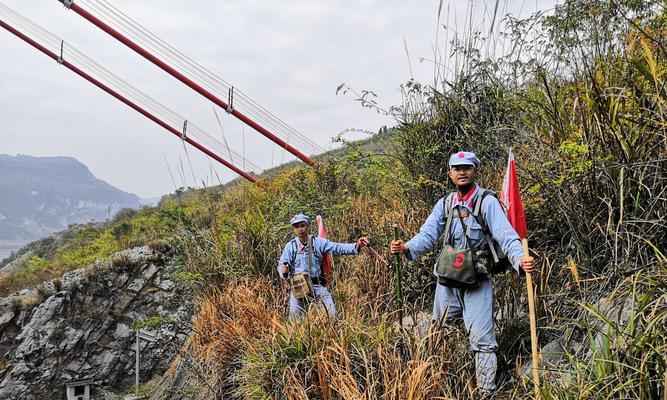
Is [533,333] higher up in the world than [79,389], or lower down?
higher up

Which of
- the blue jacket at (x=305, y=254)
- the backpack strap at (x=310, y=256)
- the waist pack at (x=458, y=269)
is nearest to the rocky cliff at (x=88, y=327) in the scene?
the blue jacket at (x=305, y=254)

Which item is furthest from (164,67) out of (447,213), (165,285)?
(447,213)

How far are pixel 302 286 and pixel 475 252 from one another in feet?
7.29

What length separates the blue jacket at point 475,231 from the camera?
2.93m

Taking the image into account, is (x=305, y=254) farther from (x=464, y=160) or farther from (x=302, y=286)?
(x=464, y=160)

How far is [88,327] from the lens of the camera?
45.1 feet

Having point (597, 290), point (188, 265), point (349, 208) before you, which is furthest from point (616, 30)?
point (188, 265)

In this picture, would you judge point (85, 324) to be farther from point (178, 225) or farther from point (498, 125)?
point (498, 125)

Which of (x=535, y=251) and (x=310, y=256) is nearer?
(x=535, y=251)

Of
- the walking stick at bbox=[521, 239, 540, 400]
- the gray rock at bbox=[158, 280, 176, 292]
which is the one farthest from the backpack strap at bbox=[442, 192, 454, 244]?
the gray rock at bbox=[158, 280, 176, 292]

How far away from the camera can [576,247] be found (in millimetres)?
3367

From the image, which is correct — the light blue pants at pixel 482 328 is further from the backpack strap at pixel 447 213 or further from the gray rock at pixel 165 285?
the gray rock at pixel 165 285

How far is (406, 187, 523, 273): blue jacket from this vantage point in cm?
293

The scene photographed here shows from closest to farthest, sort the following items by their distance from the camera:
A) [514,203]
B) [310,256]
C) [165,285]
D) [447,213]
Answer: [514,203], [447,213], [310,256], [165,285]
